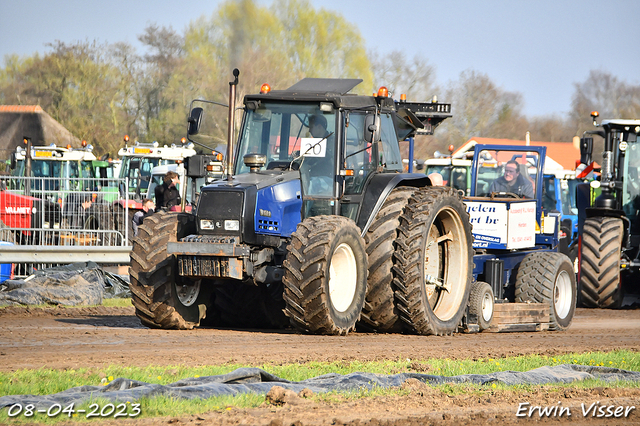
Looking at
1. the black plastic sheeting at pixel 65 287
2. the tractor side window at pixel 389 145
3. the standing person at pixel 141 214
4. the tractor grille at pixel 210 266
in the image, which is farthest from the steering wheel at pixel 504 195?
the standing person at pixel 141 214

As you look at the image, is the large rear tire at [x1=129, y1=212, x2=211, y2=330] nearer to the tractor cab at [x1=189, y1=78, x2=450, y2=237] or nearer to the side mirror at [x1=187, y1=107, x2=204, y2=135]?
the tractor cab at [x1=189, y1=78, x2=450, y2=237]

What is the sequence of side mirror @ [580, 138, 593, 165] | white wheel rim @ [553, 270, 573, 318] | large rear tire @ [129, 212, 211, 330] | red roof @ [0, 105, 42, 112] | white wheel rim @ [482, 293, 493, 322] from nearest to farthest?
large rear tire @ [129, 212, 211, 330] → white wheel rim @ [482, 293, 493, 322] → white wheel rim @ [553, 270, 573, 318] → side mirror @ [580, 138, 593, 165] → red roof @ [0, 105, 42, 112]

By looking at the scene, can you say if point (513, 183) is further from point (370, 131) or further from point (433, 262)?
point (370, 131)

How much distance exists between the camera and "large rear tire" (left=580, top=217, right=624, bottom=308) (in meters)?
14.3

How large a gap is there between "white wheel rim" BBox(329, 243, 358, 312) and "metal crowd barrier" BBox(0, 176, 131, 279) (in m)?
6.84

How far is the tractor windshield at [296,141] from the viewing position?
927 centimetres

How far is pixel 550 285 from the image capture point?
1135cm

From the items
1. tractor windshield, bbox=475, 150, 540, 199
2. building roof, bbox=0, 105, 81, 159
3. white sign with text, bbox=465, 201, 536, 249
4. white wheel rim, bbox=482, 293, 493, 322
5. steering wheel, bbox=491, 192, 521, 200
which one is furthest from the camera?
building roof, bbox=0, 105, 81, 159

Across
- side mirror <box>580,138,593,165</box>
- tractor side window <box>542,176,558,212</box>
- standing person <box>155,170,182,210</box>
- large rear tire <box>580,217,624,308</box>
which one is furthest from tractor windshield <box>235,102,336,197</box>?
tractor side window <box>542,176,558,212</box>

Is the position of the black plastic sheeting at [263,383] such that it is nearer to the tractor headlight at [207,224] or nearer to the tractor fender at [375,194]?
the tractor fender at [375,194]

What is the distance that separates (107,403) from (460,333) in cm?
647

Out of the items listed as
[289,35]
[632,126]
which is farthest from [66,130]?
[632,126]

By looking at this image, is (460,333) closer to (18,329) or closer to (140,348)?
(140,348)

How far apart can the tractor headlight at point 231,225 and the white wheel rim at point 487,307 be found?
147 inches
